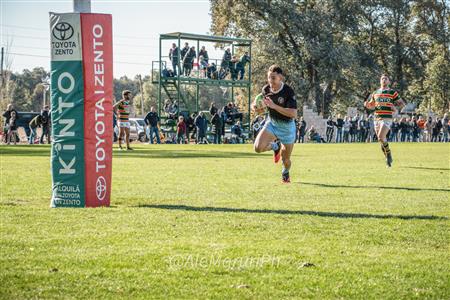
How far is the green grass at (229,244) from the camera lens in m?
5.68

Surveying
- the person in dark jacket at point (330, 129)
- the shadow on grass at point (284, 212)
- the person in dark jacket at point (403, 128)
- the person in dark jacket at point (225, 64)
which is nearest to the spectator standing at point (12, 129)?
the person in dark jacket at point (225, 64)

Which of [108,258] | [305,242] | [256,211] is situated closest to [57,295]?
[108,258]

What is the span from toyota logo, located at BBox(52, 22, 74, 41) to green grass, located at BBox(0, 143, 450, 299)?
233 cm

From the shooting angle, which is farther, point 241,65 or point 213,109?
point 241,65

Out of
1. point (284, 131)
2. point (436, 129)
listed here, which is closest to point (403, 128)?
point (436, 129)

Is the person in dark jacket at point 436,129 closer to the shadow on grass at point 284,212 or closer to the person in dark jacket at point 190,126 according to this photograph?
the person in dark jacket at point 190,126

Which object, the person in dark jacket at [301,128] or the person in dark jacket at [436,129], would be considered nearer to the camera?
the person in dark jacket at [301,128]

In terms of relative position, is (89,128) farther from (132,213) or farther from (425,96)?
(425,96)

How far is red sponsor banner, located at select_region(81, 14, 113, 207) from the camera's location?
984 cm

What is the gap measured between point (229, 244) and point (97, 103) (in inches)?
144

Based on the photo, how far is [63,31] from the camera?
32.4 feet

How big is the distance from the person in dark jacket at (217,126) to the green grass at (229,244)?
30475 mm

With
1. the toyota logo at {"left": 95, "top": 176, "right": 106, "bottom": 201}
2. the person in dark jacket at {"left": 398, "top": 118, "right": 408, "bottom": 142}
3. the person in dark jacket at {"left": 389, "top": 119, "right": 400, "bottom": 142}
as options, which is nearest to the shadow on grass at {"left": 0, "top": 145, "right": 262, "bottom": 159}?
the toyota logo at {"left": 95, "top": 176, "right": 106, "bottom": 201}

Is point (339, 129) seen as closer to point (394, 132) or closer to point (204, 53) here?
point (394, 132)
